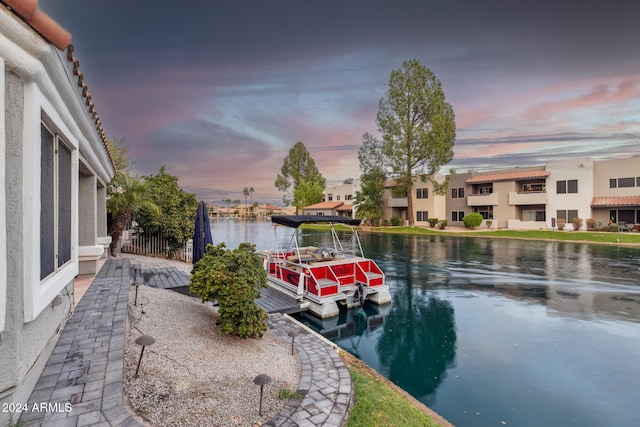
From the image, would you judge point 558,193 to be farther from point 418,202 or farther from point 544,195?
point 418,202

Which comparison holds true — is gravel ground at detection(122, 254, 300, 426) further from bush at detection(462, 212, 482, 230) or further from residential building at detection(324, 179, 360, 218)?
residential building at detection(324, 179, 360, 218)

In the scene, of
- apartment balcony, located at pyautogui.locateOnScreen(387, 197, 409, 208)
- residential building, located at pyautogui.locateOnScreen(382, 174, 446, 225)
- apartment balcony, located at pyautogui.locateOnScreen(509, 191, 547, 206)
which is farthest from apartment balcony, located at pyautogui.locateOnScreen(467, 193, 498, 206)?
apartment balcony, located at pyautogui.locateOnScreen(387, 197, 409, 208)

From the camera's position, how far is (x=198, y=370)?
4.30 metres

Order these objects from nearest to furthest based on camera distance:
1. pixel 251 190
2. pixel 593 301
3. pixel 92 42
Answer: pixel 593 301 → pixel 92 42 → pixel 251 190

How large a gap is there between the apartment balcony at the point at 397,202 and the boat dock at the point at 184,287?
35207 mm

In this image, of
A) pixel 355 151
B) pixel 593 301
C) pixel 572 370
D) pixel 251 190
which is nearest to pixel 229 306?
pixel 572 370

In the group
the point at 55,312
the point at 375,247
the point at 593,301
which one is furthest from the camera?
the point at 375,247

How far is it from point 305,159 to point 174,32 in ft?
182

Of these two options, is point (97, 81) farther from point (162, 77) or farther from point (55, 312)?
point (55, 312)

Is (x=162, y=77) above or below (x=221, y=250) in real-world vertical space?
above

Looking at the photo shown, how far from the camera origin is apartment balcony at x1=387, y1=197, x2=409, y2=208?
142 feet

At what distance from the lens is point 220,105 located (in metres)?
23.0

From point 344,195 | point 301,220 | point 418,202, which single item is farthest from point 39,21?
point 344,195

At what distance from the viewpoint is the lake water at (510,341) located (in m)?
5.43
